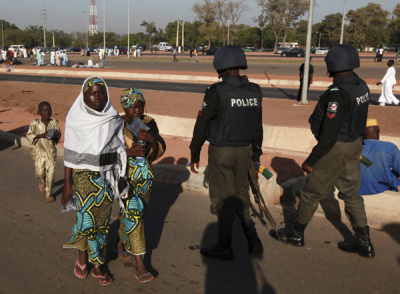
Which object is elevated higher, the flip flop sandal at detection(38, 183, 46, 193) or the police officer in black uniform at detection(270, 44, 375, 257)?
the police officer in black uniform at detection(270, 44, 375, 257)

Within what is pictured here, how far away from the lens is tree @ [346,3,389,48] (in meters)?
68.6

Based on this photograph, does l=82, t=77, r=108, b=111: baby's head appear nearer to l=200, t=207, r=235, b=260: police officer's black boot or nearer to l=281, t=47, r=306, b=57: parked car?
l=200, t=207, r=235, b=260: police officer's black boot

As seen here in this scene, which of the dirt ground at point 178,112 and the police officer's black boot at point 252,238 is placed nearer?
the police officer's black boot at point 252,238

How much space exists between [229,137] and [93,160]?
1.24 metres

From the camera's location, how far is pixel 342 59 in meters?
3.86

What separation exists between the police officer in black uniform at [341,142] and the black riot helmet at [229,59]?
33.2 inches

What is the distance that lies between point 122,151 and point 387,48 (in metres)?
74.2

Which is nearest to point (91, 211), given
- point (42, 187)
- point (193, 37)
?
point (42, 187)

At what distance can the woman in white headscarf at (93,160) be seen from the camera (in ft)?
10.8

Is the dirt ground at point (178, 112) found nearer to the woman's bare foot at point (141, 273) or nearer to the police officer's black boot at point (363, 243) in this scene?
the police officer's black boot at point (363, 243)

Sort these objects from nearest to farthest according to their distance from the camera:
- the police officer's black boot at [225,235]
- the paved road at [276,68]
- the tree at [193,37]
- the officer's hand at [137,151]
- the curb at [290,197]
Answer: the officer's hand at [137,151]
the police officer's black boot at [225,235]
the curb at [290,197]
the paved road at [276,68]
the tree at [193,37]

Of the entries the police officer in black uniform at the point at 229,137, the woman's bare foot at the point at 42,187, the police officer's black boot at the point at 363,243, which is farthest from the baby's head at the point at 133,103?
the woman's bare foot at the point at 42,187

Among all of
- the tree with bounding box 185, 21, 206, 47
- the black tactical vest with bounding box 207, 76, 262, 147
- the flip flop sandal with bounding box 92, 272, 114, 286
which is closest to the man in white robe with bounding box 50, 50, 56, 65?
the black tactical vest with bounding box 207, 76, 262, 147

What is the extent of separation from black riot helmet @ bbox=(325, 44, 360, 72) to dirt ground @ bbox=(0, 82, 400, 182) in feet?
9.57
